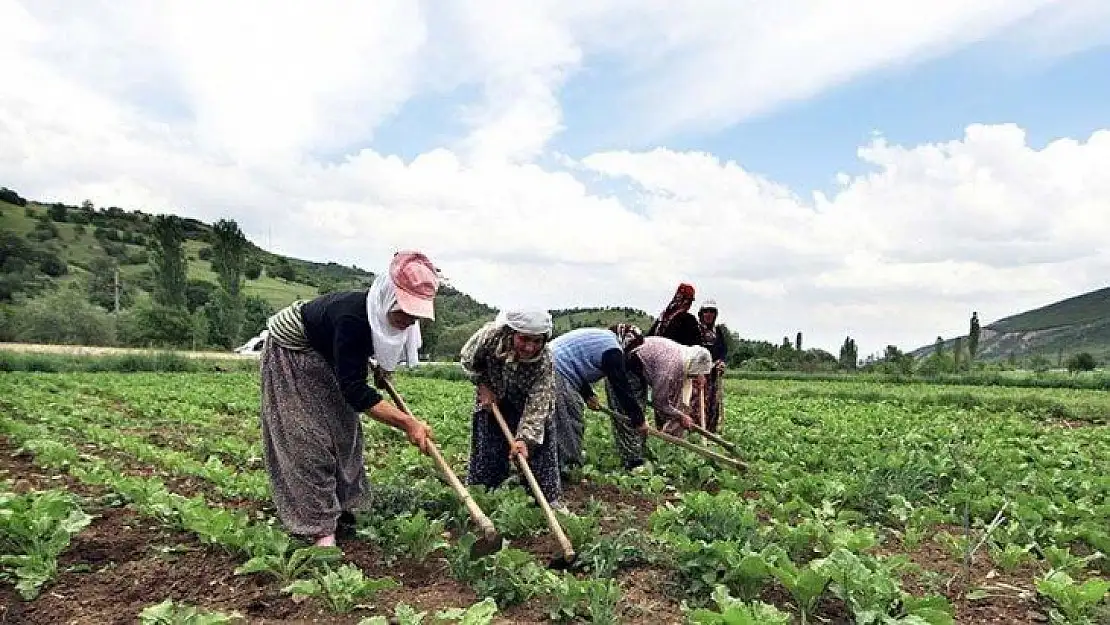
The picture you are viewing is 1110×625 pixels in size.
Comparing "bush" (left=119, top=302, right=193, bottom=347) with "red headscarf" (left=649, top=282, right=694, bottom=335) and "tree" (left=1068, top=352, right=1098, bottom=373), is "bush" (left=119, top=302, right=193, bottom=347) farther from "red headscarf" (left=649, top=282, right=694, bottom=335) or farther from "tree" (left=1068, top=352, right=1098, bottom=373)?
"tree" (left=1068, top=352, right=1098, bottom=373)

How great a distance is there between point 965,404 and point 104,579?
16931mm

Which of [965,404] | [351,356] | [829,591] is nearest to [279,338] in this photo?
[351,356]

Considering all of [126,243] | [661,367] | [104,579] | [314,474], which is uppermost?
[126,243]

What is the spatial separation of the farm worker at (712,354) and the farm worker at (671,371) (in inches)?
51.3

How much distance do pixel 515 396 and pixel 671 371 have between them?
6.96 ft

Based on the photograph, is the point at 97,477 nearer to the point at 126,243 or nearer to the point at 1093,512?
the point at 1093,512

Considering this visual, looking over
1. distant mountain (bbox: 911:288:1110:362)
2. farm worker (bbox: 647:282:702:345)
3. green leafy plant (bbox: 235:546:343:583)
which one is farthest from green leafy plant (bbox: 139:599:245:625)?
distant mountain (bbox: 911:288:1110:362)

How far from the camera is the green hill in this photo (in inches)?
2165

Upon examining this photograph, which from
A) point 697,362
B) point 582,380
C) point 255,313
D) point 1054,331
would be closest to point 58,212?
point 255,313

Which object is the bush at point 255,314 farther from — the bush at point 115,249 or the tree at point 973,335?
the tree at point 973,335

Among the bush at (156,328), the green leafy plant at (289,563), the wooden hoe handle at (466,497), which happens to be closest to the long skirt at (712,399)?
the wooden hoe handle at (466,497)

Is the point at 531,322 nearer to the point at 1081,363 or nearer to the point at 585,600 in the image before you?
the point at 585,600

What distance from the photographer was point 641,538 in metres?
4.27

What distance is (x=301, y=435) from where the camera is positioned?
4438 millimetres
